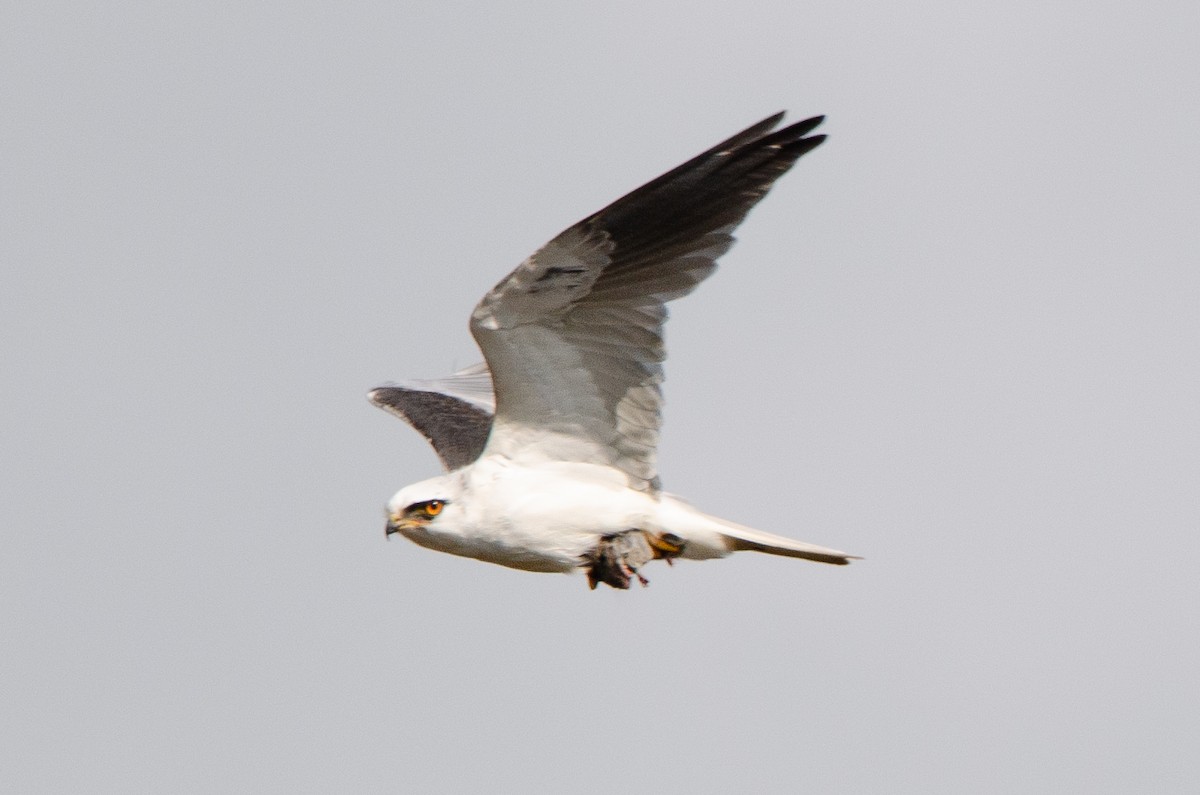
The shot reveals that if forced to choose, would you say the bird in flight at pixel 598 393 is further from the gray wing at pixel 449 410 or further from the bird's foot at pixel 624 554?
the gray wing at pixel 449 410

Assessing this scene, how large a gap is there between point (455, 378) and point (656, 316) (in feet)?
14.7

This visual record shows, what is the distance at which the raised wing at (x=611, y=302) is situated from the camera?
762 cm

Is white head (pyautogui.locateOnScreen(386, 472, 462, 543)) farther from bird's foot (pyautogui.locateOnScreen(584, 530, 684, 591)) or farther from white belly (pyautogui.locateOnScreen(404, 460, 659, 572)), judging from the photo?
bird's foot (pyautogui.locateOnScreen(584, 530, 684, 591))

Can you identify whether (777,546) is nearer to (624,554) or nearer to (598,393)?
(624,554)

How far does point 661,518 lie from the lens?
8445mm

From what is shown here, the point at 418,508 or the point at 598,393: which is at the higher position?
the point at 598,393

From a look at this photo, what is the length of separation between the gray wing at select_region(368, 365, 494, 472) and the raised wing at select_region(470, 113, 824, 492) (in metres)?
1.39

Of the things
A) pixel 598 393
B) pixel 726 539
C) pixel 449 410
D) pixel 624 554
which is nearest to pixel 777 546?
pixel 726 539

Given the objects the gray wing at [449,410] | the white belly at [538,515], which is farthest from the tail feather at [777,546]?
the gray wing at [449,410]

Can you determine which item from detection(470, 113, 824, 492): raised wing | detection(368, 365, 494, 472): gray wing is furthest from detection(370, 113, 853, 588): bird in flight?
detection(368, 365, 494, 472): gray wing

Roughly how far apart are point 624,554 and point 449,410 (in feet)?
8.86

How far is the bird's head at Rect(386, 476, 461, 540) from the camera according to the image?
816 centimetres

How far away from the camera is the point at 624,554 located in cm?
841

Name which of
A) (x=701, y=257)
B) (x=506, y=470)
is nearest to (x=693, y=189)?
(x=701, y=257)
